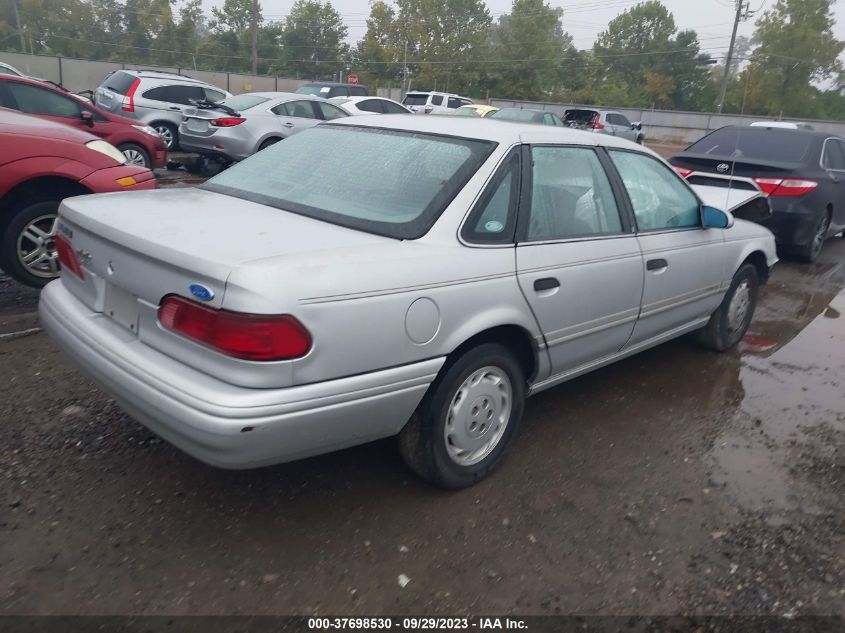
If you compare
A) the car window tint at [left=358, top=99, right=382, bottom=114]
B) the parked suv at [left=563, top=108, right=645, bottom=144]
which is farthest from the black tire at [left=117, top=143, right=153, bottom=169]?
the parked suv at [left=563, top=108, right=645, bottom=144]

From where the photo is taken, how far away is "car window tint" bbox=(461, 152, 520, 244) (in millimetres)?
2977

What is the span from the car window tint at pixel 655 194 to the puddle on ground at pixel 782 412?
1241mm

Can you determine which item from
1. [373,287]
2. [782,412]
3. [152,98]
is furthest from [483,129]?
[152,98]

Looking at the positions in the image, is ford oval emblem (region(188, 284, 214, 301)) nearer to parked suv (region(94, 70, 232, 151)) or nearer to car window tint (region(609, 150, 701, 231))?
car window tint (region(609, 150, 701, 231))

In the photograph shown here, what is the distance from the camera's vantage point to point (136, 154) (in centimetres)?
1034

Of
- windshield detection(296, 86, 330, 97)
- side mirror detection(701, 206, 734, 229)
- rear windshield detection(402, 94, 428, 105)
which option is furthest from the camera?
rear windshield detection(402, 94, 428, 105)

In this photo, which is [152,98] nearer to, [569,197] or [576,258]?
[569,197]

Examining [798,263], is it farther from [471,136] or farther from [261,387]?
[261,387]

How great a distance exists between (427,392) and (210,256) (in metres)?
1.02

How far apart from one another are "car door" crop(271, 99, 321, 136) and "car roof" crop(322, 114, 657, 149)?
8860 mm

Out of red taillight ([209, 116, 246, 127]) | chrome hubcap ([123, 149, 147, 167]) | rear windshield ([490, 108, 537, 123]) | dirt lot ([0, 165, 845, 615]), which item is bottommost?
dirt lot ([0, 165, 845, 615])

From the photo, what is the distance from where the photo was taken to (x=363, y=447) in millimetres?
3494

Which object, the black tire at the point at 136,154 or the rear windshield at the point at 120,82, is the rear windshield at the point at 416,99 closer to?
the rear windshield at the point at 120,82

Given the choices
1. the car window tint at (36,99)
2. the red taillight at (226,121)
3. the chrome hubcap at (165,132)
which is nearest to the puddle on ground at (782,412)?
the car window tint at (36,99)
